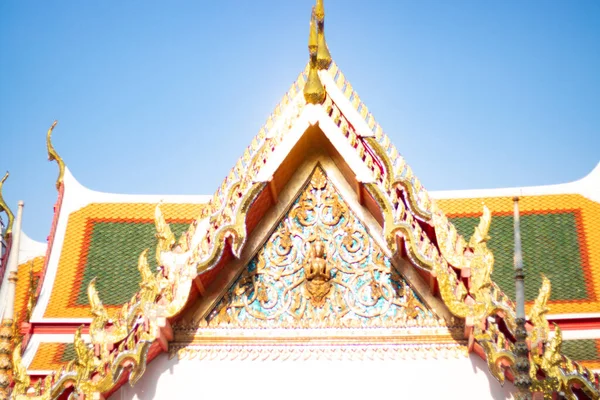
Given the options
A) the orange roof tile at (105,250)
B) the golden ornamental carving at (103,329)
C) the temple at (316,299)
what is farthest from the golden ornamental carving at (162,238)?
the orange roof tile at (105,250)

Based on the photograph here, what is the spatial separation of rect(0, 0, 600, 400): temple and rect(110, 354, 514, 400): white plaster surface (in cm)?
1

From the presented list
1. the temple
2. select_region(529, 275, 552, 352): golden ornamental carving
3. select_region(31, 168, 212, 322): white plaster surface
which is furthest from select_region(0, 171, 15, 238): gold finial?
select_region(529, 275, 552, 352): golden ornamental carving

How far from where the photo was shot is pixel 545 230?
12305 mm

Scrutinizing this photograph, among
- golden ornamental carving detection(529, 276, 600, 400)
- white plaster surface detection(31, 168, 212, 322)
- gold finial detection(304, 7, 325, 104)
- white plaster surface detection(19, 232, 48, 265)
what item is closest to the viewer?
golden ornamental carving detection(529, 276, 600, 400)

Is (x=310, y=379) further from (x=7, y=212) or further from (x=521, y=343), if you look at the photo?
(x=7, y=212)

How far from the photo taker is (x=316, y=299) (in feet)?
30.6

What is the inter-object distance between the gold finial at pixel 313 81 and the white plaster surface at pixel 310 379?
2.32 metres

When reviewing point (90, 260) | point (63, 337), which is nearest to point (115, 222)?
point (90, 260)

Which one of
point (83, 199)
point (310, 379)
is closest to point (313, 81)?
point (310, 379)

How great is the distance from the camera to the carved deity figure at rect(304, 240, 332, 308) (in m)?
9.34

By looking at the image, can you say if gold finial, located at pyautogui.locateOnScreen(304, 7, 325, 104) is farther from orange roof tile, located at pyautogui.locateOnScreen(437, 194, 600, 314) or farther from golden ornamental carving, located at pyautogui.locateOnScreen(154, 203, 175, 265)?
orange roof tile, located at pyautogui.locateOnScreen(437, 194, 600, 314)

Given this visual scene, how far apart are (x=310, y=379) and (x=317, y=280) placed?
0.85 meters

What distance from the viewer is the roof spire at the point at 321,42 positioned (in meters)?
9.78

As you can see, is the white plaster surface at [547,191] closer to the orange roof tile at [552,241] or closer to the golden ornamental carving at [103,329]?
the orange roof tile at [552,241]
